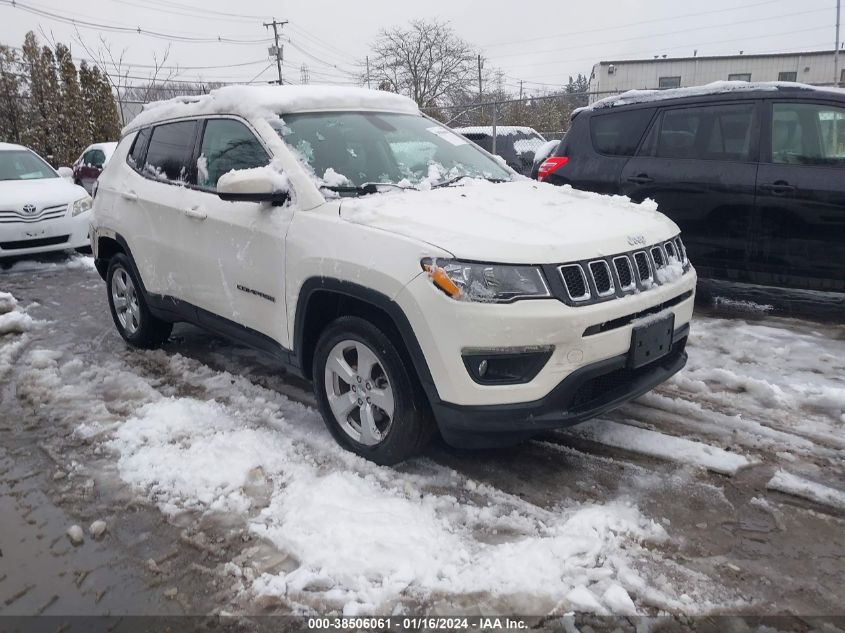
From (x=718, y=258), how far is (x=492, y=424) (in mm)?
3626

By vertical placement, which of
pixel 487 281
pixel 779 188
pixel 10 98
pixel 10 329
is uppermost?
pixel 10 98

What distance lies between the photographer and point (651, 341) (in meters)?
3.03

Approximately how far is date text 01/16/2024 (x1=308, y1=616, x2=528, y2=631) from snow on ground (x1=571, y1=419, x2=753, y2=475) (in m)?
1.45

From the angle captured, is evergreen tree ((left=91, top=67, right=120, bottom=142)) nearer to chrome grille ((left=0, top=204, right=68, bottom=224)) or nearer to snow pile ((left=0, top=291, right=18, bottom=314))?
chrome grille ((left=0, top=204, right=68, bottom=224))

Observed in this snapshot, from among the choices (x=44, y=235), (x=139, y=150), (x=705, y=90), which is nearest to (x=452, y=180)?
(x=139, y=150)

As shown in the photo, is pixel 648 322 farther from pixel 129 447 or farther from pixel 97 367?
pixel 97 367

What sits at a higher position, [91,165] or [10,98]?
[10,98]

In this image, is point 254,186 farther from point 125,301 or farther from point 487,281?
point 125,301

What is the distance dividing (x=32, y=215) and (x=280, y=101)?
6.33 meters

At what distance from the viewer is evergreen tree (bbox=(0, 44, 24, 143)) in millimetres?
20297

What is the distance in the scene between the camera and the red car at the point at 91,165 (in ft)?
46.1

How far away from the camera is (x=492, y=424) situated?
2.82 meters

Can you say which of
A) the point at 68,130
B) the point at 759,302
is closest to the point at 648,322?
the point at 759,302

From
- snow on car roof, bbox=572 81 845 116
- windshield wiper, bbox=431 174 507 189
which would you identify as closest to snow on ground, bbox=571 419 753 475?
windshield wiper, bbox=431 174 507 189
